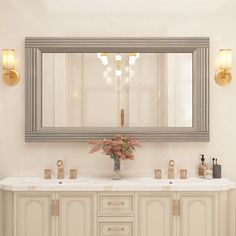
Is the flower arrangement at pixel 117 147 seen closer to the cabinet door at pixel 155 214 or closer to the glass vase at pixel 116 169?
the glass vase at pixel 116 169

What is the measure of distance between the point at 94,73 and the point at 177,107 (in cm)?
79

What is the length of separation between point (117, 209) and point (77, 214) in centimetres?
31

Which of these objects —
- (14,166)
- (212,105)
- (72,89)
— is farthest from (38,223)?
(212,105)

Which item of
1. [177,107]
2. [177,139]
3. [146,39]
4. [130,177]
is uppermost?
[146,39]

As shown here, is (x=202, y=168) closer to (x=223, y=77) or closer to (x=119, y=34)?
(x=223, y=77)

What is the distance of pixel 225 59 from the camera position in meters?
3.65

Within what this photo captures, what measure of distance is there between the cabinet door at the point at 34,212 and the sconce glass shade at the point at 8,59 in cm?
109

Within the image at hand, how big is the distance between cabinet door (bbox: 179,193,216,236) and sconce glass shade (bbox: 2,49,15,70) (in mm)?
1779

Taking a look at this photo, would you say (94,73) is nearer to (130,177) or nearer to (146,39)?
(146,39)

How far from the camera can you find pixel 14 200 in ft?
11.0

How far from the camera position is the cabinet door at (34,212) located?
3.36 metres

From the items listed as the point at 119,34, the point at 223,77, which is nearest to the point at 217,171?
the point at 223,77

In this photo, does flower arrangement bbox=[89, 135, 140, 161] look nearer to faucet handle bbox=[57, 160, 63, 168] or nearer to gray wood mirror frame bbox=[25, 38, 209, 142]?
gray wood mirror frame bbox=[25, 38, 209, 142]

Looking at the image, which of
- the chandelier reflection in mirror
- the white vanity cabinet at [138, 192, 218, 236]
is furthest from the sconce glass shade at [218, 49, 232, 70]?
the white vanity cabinet at [138, 192, 218, 236]
